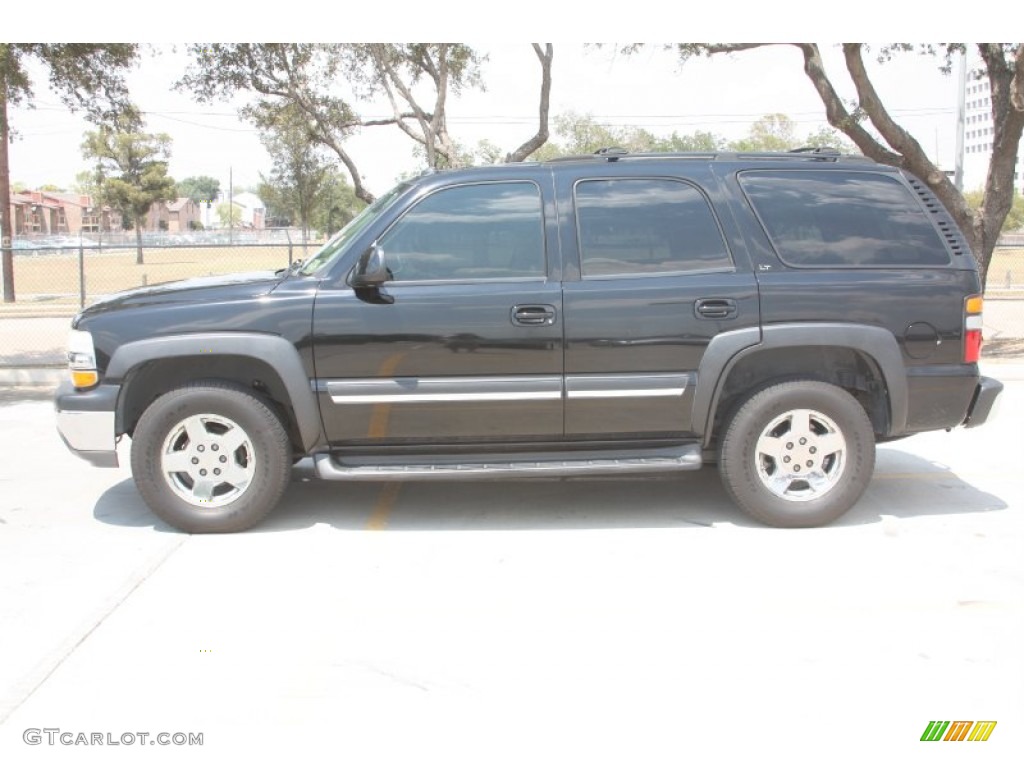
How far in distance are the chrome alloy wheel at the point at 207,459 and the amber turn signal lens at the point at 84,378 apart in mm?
500

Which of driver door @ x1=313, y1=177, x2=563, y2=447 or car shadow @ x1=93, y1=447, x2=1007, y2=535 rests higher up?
driver door @ x1=313, y1=177, x2=563, y2=447

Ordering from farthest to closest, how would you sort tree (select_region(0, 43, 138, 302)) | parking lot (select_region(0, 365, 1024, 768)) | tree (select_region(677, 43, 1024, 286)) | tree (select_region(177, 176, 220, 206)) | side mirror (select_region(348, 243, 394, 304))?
tree (select_region(177, 176, 220, 206)), tree (select_region(677, 43, 1024, 286)), tree (select_region(0, 43, 138, 302)), side mirror (select_region(348, 243, 394, 304)), parking lot (select_region(0, 365, 1024, 768))

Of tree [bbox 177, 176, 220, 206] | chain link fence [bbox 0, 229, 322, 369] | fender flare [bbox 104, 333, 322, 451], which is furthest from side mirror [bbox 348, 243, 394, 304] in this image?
tree [bbox 177, 176, 220, 206]

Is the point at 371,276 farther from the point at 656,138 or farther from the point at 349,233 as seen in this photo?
the point at 656,138

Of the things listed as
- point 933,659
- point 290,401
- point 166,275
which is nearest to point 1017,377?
point 933,659

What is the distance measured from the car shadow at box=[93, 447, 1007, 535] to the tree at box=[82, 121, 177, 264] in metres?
59.6

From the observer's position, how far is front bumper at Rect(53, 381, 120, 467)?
5000mm

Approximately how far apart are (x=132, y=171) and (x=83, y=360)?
63.8 metres

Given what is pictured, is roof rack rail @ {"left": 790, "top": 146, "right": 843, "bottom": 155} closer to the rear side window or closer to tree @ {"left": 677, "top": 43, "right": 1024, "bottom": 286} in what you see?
the rear side window

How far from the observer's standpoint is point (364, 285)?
495 centimetres

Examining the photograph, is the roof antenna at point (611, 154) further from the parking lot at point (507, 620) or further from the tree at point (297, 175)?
the tree at point (297, 175)

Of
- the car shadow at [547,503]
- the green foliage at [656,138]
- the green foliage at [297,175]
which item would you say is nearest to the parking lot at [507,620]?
the car shadow at [547,503]

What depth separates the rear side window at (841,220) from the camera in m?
5.20

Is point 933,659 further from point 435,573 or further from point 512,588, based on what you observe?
point 435,573
